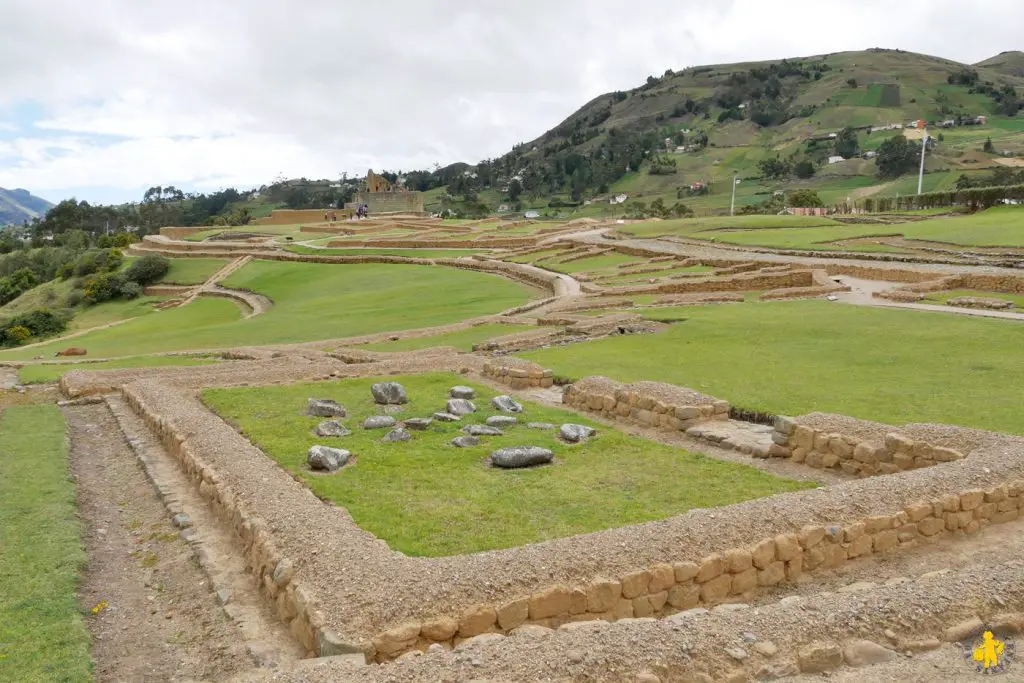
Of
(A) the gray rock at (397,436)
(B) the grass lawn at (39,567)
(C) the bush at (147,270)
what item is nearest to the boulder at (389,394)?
(A) the gray rock at (397,436)

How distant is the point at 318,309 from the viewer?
3584 centimetres

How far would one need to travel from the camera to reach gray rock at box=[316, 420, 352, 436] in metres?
12.2

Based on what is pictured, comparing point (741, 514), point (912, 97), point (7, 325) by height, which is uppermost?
point (912, 97)

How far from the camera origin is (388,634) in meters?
5.96

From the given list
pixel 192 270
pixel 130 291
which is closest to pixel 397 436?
pixel 130 291

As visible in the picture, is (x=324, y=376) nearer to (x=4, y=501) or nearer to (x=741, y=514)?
(x=4, y=501)

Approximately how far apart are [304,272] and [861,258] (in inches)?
1362

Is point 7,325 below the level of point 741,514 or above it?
below

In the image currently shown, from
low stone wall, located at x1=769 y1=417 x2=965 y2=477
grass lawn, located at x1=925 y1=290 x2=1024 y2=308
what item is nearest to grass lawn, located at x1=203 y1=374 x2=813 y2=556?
low stone wall, located at x1=769 y1=417 x2=965 y2=477

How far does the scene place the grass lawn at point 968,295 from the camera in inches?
971

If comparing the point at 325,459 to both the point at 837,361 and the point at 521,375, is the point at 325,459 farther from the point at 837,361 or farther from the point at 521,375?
the point at 837,361

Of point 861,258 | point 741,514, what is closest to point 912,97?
point 861,258

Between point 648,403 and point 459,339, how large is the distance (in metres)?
11.7

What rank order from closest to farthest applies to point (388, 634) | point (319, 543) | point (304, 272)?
point (388, 634)
point (319, 543)
point (304, 272)
